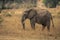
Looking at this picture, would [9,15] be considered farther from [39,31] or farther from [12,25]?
[39,31]

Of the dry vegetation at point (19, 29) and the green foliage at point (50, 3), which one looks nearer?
the dry vegetation at point (19, 29)

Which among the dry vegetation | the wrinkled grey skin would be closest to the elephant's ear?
the wrinkled grey skin

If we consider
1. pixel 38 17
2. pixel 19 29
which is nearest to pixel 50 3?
pixel 38 17

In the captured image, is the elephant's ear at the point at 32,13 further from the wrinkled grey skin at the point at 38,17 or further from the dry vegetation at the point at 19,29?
the dry vegetation at the point at 19,29

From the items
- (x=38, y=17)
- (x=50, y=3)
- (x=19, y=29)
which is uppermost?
(x=50, y=3)

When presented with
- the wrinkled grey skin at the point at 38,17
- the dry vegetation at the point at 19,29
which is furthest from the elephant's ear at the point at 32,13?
the dry vegetation at the point at 19,29

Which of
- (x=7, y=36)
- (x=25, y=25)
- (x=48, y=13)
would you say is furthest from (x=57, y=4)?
(x=7, y=36)

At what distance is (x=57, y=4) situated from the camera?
5066 mm

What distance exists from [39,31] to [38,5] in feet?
1.29

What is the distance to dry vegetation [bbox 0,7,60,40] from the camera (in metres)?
4.94

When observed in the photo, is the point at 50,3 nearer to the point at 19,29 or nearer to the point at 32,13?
the point at 32,13

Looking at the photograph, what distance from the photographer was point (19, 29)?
501 centimetres

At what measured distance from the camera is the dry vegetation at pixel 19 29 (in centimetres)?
494

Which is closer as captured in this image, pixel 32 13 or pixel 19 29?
pixel 19 29
